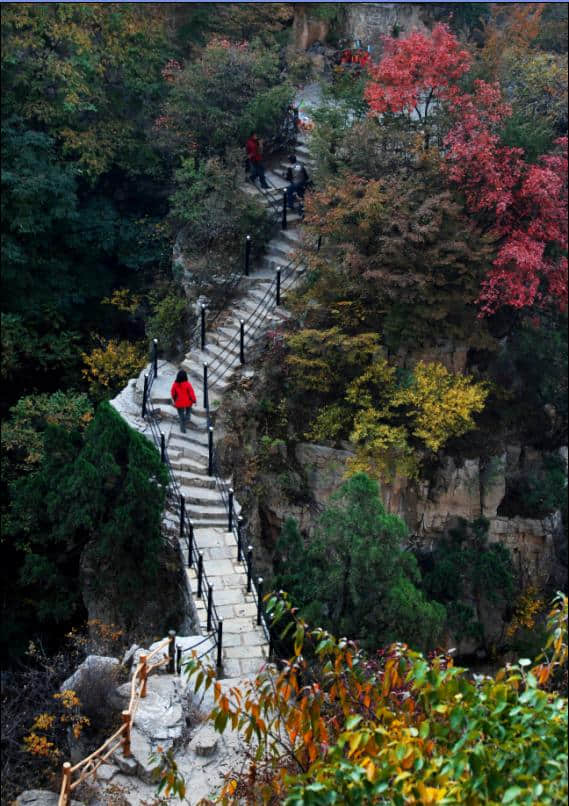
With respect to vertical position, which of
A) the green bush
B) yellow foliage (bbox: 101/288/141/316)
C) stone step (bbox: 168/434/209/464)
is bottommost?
stone step (bbox: 168/434/209/464)

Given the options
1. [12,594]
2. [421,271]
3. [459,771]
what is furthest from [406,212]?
[459,771]

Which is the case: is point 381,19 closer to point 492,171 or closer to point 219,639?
point 492,171

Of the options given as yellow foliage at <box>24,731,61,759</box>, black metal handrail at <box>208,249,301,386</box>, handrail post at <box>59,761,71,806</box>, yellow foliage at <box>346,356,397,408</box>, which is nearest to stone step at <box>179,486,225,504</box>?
black metal handrail at <box>208,249,301,386</box>

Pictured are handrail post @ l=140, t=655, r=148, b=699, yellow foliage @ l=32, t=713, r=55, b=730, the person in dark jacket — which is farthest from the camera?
the person in dark jacket

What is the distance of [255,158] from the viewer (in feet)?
59.7

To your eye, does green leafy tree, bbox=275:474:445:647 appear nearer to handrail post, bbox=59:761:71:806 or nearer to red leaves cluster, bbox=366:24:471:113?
handrail post, bbox=59:761:71:806

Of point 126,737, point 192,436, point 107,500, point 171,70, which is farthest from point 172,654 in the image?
point 171,70

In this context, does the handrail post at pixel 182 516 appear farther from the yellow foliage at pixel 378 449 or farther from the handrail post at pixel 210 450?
the yellow foliage at pixel 378 449

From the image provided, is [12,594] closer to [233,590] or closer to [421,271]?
[233,590]

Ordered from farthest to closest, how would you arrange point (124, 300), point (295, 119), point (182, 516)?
1. point (124, 300)
2. point (295, 119)
3. point (182, 516)

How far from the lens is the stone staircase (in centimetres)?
1220

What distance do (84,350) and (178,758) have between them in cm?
1073

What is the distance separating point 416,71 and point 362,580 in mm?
8753

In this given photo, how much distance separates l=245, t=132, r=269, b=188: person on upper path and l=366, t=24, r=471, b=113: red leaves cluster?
8.74 feet
